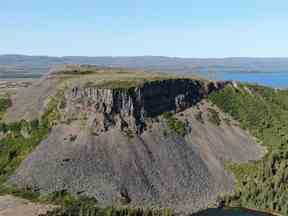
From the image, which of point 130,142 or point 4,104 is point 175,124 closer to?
point 130,142

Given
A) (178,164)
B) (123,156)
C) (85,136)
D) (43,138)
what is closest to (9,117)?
(43,138)

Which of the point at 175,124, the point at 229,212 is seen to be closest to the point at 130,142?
the point at 175,124

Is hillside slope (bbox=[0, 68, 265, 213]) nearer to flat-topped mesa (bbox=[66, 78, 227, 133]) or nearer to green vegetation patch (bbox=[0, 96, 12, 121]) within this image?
flat-topped mesa (bbox=[66, 78, 227, 133])

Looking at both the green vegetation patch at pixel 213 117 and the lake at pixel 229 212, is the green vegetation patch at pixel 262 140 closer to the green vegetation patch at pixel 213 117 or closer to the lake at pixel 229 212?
the lake at pixel 229 212

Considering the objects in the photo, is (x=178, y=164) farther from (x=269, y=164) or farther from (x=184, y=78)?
(x=184, y=78)

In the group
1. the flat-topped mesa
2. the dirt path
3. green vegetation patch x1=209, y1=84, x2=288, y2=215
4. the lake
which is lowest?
the lake

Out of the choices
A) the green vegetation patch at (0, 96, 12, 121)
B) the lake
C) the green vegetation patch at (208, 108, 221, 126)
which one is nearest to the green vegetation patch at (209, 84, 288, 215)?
the lake
